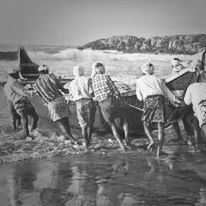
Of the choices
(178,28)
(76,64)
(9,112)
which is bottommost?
(9,112)

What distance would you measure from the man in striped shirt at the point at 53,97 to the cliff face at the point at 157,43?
0.77 meters

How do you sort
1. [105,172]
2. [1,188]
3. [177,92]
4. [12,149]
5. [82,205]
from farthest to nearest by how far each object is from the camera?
[177,92]
[12,149]
[105,172]
[1,188]
[82,205]

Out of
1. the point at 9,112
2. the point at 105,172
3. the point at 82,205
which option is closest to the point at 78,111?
the point at 9,112

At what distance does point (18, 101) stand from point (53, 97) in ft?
1.56

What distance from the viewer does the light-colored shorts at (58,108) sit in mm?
7094

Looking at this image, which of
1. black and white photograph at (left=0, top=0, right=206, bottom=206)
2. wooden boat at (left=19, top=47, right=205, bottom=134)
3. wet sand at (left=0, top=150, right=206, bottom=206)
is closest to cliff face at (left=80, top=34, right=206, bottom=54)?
black and white photograph at (left=0, top=0, right=206, bottom=206)

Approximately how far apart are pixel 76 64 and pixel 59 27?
0.58m

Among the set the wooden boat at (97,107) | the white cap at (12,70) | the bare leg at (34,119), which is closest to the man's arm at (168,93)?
the wooden boat at (97,107)

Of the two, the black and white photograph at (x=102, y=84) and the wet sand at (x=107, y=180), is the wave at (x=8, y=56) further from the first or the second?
the wet sand at (x=107, y=180)

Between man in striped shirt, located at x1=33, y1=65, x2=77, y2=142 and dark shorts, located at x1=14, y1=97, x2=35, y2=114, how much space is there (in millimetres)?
197

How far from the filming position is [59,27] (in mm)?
7434

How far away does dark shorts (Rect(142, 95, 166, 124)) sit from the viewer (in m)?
6.58

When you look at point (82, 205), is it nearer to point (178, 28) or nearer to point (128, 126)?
point (128, 126)

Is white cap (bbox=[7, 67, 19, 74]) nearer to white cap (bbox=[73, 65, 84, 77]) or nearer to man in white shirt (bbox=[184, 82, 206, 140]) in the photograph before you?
white cap (bbox=[73, 65, 84, 77])
